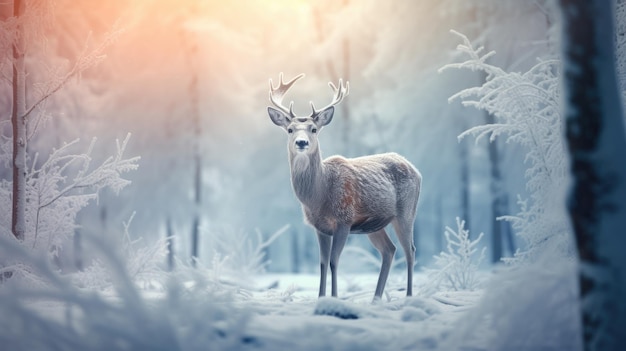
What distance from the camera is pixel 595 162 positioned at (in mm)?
2443

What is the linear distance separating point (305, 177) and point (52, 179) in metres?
2.18

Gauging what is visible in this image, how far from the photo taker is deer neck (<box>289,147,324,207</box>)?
4.52 meters

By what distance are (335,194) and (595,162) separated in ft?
7.89

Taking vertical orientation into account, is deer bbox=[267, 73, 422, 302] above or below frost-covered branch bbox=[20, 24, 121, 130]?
below

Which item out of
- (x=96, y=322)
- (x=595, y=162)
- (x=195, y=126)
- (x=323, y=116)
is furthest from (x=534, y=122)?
(x=195, y=126)

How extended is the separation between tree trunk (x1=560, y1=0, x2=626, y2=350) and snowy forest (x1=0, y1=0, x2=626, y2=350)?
100 cm

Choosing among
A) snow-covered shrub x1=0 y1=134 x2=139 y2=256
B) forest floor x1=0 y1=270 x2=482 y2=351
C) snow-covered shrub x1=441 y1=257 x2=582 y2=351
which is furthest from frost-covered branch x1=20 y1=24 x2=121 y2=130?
snow-covered shrub x1=441 y1=257 x2=582 y2=351

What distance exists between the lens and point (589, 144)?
2459 mm

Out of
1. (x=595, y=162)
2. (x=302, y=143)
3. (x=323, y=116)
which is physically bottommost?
(x=595, y=162)

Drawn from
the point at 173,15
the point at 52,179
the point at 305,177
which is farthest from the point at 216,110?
the point at 305,177

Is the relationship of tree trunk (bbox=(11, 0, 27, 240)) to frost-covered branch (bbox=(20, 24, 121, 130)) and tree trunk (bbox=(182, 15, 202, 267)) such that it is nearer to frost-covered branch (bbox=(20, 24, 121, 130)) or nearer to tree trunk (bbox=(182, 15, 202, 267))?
frost-covered branch (bbox=(20, 24, 121, 130))

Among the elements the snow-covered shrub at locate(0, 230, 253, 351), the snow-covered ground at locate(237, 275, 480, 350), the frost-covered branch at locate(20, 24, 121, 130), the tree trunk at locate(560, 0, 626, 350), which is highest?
the frost-covered branch at locate(20, 24, 121, 130)

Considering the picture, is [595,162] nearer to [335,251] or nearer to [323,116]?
[335,251]

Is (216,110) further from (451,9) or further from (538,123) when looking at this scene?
(538,123)
